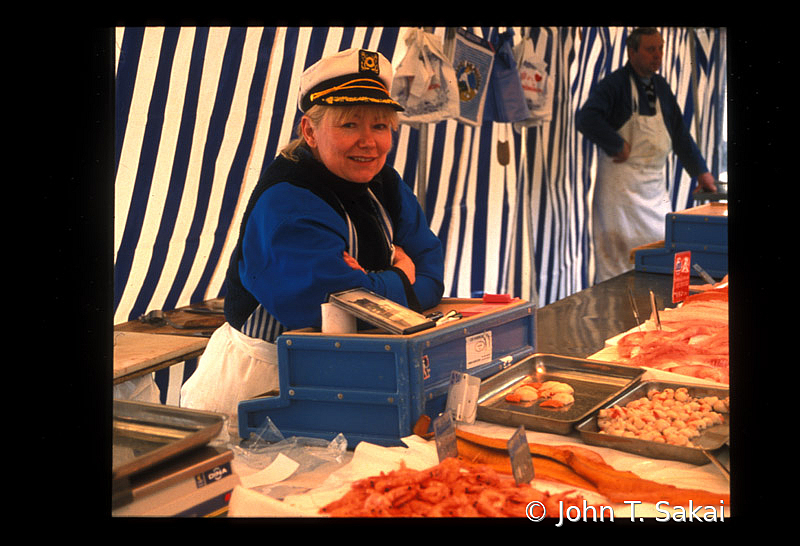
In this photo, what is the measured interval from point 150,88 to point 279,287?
4.79 feet

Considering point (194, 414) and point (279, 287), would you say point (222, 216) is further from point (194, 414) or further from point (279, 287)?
point (194, 414)

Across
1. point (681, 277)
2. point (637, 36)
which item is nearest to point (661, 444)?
point (681, 277)

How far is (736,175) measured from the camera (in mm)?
1330

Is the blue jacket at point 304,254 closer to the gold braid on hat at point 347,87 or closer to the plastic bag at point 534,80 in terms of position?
Result: the gold braid on hat at point 347,87

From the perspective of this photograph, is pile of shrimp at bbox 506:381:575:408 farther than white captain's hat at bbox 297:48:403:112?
No

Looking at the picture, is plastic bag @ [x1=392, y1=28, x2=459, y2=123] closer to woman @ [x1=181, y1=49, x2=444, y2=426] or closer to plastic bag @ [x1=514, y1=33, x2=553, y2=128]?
plastic bag @ [x1=514, y1=33, x2=553, y2=128]

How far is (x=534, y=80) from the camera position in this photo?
543 centimetres

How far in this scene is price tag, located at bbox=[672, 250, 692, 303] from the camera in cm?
334

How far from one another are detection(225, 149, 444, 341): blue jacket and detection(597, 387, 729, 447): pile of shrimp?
28.8 inches

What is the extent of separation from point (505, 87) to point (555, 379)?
3241mm

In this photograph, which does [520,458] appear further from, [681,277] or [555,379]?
[681,277]

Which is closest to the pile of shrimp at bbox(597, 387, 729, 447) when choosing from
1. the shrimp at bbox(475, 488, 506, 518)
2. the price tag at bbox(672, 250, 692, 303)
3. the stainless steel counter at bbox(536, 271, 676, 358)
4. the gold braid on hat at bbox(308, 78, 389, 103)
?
the shrimp at bbox(475, 488, 506, 518)

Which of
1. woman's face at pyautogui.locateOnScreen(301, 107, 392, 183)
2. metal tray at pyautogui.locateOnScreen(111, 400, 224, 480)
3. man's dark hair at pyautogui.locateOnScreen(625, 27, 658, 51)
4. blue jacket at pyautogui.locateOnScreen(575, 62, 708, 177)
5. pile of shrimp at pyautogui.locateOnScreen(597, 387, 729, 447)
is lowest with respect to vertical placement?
pile of shrimp at pyautogui.locateOnScreen(597, 387, 729, 447)

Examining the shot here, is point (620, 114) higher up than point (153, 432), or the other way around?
point (620, 114)
